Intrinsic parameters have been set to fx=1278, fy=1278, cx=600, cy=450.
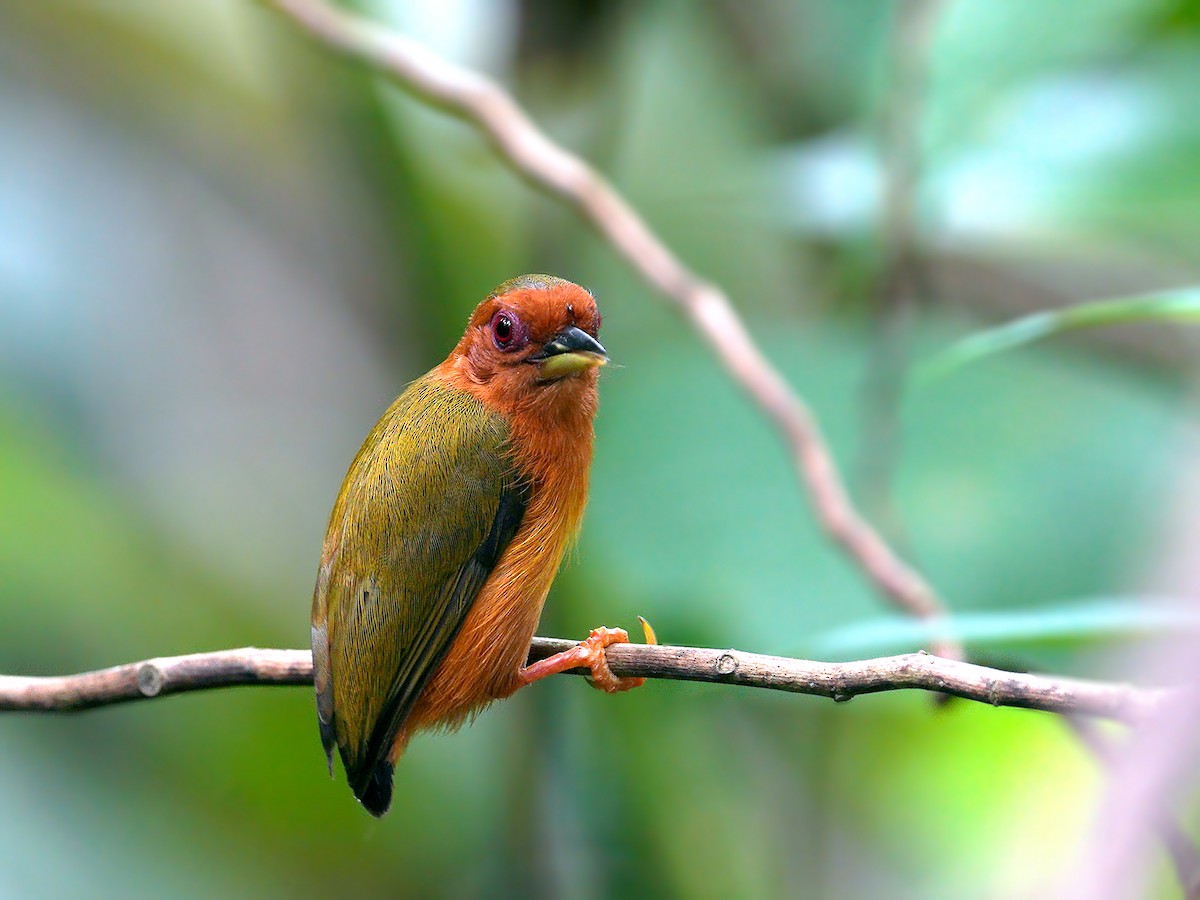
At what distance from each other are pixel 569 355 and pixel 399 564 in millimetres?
456

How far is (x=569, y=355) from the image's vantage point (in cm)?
213

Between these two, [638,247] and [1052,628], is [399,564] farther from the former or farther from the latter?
[638,247]

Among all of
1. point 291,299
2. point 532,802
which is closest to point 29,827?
point 532,802

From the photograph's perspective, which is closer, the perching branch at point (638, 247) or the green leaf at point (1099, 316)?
the green leaf at point (1099, 316)

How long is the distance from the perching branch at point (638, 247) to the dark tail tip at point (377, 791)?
1065 mm

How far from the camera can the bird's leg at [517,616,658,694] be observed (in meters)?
1.83

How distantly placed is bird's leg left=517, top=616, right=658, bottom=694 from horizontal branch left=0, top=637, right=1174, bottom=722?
5 centimetres

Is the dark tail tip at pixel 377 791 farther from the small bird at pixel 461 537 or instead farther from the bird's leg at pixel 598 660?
the bird's leg at pixel 598 660

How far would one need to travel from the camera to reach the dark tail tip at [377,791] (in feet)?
6.12

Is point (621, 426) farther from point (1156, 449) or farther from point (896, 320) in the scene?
point (1156, 449)

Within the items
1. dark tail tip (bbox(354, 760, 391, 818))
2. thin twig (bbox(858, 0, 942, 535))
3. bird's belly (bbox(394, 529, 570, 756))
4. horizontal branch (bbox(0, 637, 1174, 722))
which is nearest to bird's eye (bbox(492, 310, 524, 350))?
bird's belly (bbox(394, 529, 570, 756))

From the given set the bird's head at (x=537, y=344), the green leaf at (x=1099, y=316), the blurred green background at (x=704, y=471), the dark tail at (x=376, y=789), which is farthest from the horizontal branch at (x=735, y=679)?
the blurred green background at (x=704, y=471)

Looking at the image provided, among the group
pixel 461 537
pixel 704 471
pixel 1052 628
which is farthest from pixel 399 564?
pixel 704 471

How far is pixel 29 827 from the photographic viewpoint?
3496mm
